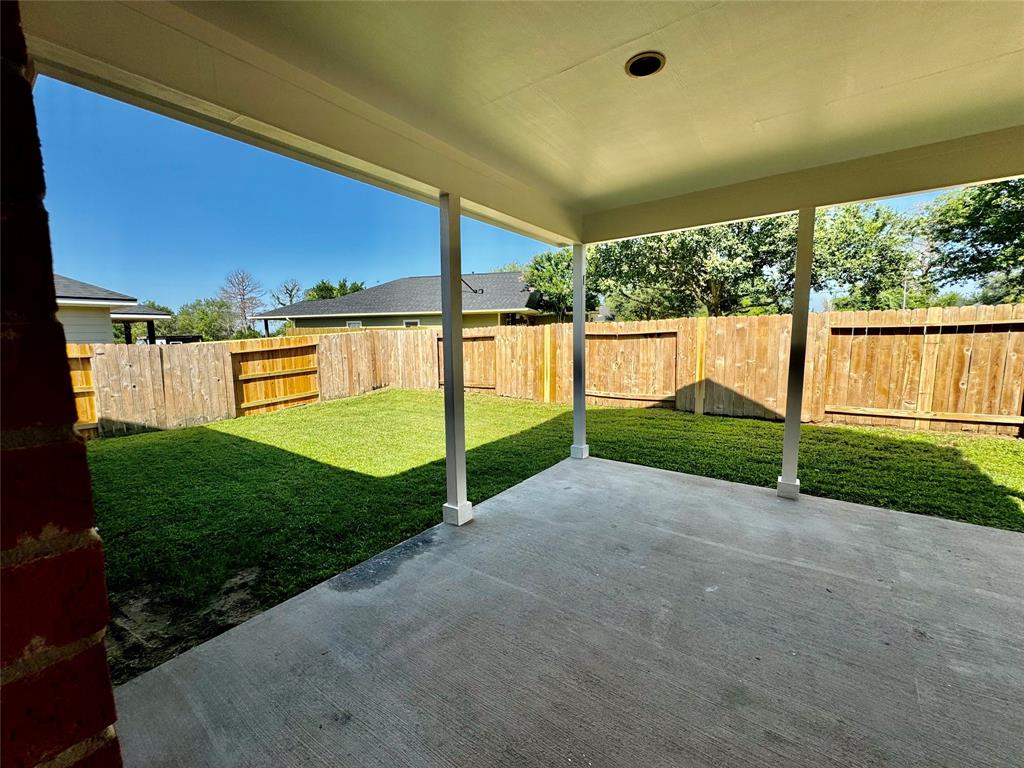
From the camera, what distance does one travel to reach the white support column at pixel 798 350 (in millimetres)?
3371

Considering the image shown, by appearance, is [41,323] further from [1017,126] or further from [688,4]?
[1017,126]

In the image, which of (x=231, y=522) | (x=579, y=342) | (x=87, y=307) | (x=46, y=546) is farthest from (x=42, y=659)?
(x=87, y=307)

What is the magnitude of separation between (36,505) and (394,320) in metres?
16.9

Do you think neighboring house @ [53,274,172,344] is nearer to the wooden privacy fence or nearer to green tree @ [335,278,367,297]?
the wooden privacy fence

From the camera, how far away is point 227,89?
1795 mm

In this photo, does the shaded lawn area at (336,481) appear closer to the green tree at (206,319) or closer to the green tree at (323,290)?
the green tree at (206,319)

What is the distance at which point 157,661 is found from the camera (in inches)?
77.0

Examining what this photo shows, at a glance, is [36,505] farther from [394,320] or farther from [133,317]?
[394,320]

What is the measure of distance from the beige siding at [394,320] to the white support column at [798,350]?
475 inches

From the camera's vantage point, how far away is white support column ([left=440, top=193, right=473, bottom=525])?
2969 millimetres

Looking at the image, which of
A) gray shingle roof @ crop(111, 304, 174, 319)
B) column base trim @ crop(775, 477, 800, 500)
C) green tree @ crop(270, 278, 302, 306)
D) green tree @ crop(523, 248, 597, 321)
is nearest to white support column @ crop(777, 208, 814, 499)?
column base trim @ crop(775, 477, 800, 500)

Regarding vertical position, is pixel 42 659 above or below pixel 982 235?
below

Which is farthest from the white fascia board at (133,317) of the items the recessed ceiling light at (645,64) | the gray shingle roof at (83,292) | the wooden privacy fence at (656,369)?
the recessed ceiling light at (645,64)

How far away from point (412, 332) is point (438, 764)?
27.6 ft
